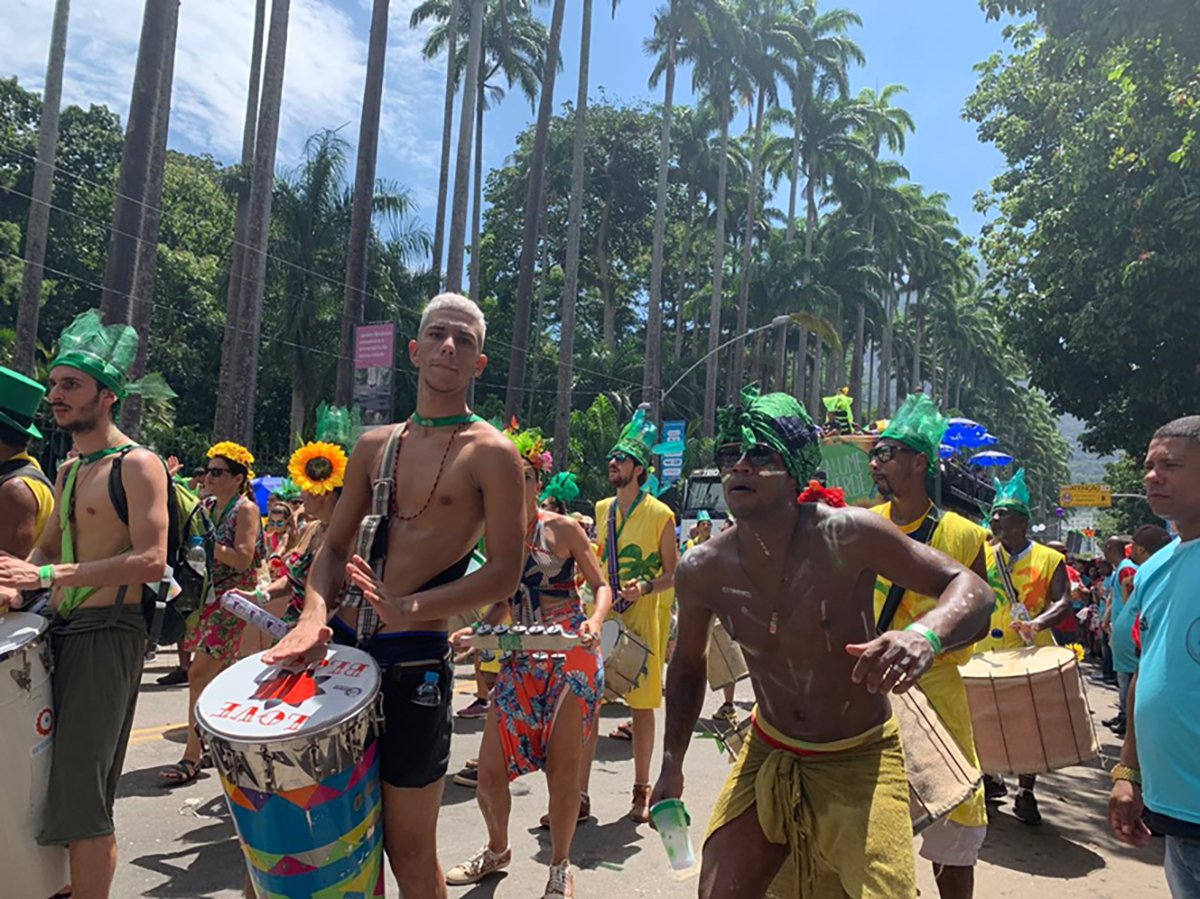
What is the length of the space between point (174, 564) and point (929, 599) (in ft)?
9.61

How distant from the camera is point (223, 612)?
6.20 metres

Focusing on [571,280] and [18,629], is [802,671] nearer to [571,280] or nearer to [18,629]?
[18,629]

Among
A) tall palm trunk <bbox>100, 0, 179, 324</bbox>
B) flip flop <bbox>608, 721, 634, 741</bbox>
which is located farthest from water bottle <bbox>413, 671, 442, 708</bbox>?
tall palm trunk <bbox>100, 0, 179, 324</bbox>

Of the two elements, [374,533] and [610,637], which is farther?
[610,637]

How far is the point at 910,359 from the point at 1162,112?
77.0 metres

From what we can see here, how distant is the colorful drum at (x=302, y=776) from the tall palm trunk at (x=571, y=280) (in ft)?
85.6

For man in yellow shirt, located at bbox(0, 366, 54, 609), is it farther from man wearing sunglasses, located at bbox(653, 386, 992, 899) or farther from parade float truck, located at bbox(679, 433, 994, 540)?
parade float truck, located at bbox(679, 433, 994, 540)

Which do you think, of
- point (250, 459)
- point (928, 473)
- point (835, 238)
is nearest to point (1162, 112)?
point (928, 473)

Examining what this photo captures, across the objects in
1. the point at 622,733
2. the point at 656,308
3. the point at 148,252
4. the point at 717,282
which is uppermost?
the point at 717,282

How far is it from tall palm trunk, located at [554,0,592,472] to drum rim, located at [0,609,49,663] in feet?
83.9

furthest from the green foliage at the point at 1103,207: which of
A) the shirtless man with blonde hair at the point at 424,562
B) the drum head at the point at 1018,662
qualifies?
the shirtless man with blonde hair at the point at 424,562

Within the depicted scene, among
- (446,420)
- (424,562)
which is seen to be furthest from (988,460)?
(424,562)

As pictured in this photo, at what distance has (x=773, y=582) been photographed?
2.95 m

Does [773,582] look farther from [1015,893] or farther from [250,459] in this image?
[250,459]
